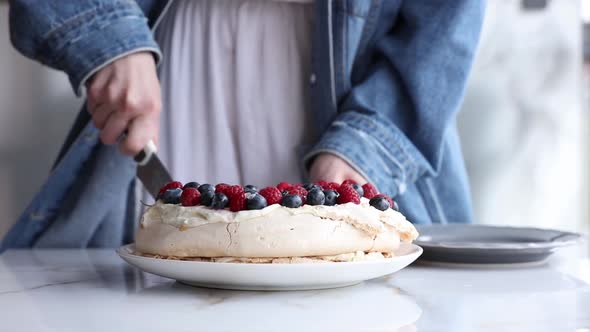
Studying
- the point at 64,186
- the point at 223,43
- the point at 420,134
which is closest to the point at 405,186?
the point at 420,134

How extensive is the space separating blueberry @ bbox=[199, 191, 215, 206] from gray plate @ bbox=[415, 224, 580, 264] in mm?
331

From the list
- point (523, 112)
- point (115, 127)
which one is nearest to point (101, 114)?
point (115, 127)

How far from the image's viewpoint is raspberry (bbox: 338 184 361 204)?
0.80 m

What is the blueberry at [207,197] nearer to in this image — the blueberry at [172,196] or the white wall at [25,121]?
the blueberry at [172,196]

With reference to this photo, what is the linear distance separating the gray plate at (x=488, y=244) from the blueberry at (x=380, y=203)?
16cm

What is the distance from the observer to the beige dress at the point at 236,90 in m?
1.41

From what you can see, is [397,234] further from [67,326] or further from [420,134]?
[420,134]

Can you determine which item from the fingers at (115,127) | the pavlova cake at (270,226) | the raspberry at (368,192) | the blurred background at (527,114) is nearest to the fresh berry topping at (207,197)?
the pavlova cake at (270,226)

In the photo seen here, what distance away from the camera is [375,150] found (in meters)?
1.27

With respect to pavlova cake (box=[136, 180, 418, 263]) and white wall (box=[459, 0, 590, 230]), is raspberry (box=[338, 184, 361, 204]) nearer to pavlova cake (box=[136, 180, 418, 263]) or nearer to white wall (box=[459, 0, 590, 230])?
pavlova cake (box=[136, 180, 418, 263])

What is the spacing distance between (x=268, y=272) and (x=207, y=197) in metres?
0.13

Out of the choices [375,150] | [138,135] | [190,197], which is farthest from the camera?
[375,150]

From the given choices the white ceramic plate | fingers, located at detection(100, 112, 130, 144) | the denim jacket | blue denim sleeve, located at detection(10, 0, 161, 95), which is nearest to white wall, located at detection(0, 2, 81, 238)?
the denim jacket

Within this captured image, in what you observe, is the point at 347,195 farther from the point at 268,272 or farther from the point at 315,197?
the point at 268,272
